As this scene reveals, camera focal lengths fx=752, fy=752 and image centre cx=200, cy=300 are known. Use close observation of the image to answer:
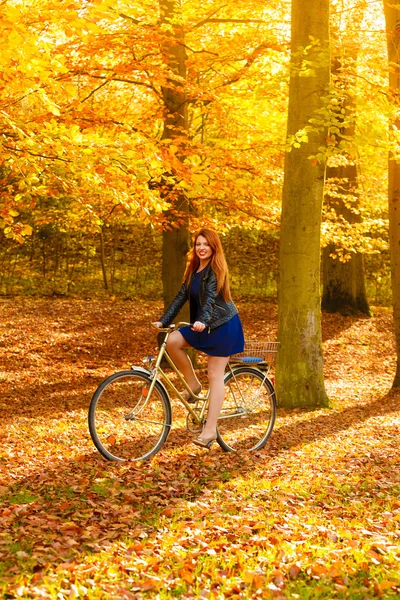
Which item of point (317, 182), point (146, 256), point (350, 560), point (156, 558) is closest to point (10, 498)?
point (156, 558)

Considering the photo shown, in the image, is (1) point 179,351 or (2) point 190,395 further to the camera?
(2) point 190,395

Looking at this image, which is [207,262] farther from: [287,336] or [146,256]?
[146,256]

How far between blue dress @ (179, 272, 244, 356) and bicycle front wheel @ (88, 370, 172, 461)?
0.49 metres

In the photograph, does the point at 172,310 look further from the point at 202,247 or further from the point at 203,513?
the point at 203,513

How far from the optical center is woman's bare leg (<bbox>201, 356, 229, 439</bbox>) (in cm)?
631

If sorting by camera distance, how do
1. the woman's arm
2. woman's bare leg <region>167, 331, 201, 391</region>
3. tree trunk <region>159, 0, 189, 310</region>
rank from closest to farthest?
woman's bare leg <region>167, 331, 201, 391</region> < the woman's arm < tree trunk <region>159, 0, 189, 310</region>

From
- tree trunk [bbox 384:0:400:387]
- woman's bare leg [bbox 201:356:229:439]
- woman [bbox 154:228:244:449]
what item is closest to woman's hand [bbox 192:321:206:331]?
woman [bbox 154:228:244:449]

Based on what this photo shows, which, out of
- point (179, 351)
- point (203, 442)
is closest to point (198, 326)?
point (179, 351)

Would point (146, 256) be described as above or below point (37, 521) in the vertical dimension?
above

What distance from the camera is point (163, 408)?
611cm

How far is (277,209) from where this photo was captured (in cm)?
1333

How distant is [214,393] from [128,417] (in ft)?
2.68

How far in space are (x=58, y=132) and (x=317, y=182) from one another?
11.7 feet

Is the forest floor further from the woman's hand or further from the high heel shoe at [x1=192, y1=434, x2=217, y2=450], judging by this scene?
the woman's hand
